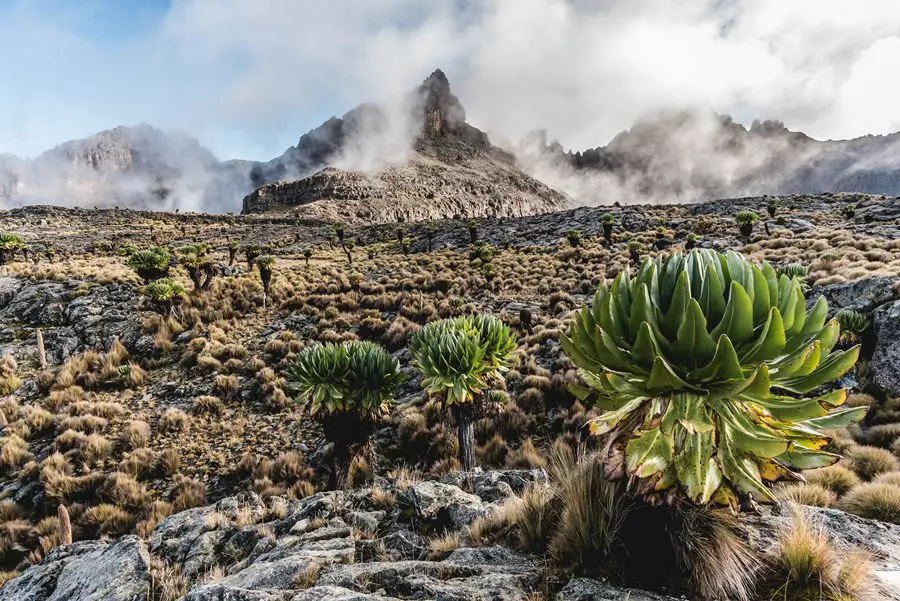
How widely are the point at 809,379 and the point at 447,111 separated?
194m

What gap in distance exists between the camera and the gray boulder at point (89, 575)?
3217mm

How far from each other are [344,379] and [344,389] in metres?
0.17

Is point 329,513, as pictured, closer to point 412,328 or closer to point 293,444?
point 293,444

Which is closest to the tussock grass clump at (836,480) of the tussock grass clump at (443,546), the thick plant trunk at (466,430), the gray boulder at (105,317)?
the thick plant trunk at (466,430)

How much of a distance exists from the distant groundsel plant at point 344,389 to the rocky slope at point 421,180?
259 feet

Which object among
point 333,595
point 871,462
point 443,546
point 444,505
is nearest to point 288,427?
point 444,505

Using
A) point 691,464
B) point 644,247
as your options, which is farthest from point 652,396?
point 644,247

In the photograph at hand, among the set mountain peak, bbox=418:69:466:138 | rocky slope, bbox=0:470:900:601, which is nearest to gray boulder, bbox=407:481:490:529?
rocky slope, bbox=0:470:900:601

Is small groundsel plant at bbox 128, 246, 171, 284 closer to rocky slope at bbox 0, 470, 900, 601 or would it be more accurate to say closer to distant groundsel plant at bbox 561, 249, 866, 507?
rocky slope at bbox 0, 470, 900, 601

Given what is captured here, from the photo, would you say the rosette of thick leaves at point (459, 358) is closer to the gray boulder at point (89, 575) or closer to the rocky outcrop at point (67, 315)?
the gray boulder at point (89, 575)

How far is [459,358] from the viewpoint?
6.25m

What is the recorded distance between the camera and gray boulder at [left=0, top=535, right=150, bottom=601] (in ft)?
10.6

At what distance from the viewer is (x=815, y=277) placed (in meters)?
14.2

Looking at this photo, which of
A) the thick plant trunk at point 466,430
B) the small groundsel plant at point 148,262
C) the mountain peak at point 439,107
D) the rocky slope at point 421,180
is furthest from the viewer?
the mountain peak at point 439,107
